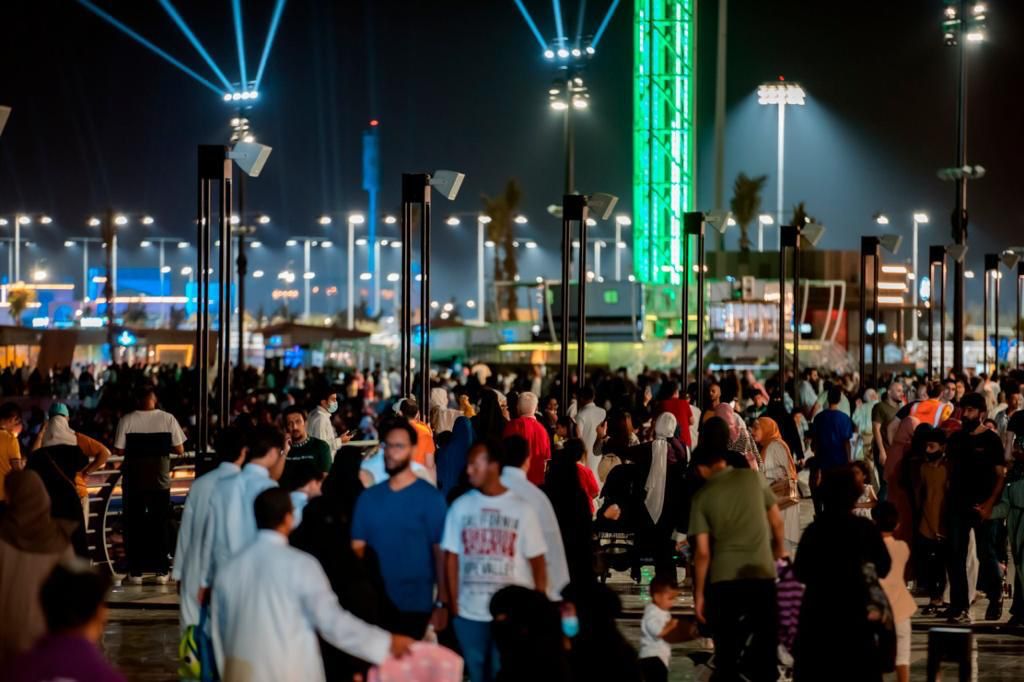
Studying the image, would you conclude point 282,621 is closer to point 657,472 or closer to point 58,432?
point 58,432

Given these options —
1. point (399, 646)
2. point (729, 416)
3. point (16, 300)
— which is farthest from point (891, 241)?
point (16, 300)

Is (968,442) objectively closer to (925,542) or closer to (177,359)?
(925,542)

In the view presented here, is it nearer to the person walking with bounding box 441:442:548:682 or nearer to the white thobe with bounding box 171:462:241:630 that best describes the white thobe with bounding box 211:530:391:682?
the person walking with bounding box 441:442:548:682

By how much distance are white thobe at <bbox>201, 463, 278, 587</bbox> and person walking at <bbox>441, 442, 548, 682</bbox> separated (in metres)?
1.14

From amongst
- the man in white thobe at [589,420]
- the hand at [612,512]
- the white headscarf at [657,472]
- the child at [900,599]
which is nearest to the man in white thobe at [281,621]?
the child at [900,599]

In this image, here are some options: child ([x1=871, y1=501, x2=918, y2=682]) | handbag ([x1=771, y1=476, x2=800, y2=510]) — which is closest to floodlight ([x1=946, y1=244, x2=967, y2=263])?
handbag ([x1=771, y1=476, x2=800, y2=510])

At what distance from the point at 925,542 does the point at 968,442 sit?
1175 mm

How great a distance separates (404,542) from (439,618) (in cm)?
40

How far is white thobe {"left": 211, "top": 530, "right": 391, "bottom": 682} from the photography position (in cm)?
691

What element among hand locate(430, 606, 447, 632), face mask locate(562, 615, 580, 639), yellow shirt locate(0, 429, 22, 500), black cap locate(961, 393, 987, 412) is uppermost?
black cap locate(961, 393, 987, 412)

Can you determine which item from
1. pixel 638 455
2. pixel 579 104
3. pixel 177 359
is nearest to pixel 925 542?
pixel 638 455

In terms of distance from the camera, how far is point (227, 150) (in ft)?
54.8

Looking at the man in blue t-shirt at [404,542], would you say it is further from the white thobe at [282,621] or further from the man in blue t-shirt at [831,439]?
the man in blue t-shirt at [831,439]

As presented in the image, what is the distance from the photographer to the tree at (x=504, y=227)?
103500 mm
